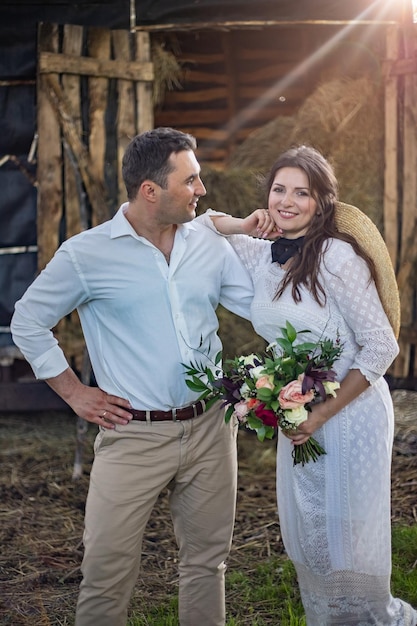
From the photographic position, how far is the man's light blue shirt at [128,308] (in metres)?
3.38

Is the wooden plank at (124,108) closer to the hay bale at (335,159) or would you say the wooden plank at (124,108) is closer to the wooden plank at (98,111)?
the wooden plank at (98,111)

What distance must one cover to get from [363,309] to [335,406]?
0.36m

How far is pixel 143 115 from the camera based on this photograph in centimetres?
651

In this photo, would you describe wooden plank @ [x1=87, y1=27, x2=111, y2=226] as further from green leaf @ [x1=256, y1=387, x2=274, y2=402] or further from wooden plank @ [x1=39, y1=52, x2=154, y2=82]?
green leaf @ [x1=256, y1=387, x2=274, y2=402]

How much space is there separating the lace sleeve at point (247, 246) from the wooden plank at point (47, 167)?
2.92 m

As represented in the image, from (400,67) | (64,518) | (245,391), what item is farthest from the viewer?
(400,67)

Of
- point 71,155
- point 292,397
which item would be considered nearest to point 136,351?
point 292,397

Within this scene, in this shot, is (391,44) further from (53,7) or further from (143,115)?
(53,7)

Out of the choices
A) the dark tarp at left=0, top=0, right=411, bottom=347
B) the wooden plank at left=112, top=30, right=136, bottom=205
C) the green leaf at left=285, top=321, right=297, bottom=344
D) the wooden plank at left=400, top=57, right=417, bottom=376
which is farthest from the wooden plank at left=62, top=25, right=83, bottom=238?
the green leaf at left=285, top=321, right=297, bottom=344

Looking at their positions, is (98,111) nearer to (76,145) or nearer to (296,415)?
(76,145)

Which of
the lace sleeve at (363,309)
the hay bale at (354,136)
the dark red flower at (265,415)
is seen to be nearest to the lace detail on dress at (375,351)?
the lace sleeve at (363,309)

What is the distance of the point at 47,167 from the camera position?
639cm

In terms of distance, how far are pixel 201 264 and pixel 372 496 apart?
107cm

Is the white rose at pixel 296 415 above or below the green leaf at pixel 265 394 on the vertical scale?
below
